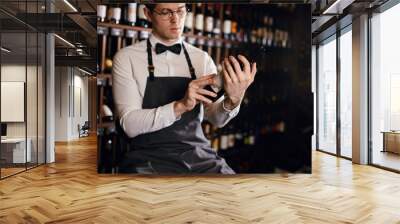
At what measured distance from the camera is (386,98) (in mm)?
6742

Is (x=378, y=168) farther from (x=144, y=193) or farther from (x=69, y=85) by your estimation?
(x=69, y=85)

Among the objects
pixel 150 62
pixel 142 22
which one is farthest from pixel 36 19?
pixel 150 62

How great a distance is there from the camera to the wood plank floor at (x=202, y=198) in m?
3.61

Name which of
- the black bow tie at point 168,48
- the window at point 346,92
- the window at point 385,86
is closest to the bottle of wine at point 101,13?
the black bow tie at point 168,48

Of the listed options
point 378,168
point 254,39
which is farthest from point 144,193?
point 378,168

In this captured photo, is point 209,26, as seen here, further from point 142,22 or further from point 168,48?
point 142,22

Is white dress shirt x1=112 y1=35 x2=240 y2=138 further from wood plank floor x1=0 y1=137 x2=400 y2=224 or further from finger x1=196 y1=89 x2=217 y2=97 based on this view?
wood plank floor x1=0 y1=137 x2=400 y2=224

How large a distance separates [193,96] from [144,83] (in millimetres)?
711

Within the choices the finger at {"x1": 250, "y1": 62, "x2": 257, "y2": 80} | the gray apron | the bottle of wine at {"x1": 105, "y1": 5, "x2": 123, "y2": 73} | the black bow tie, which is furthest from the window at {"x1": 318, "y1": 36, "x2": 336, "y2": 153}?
the bottle of wine at {"x1": 105, "y1": 5, "x2": 123, "y2": 73}

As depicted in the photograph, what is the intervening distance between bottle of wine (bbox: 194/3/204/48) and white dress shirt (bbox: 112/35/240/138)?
0.12 m

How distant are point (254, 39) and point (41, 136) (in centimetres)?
434

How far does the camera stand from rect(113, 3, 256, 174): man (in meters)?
5.43

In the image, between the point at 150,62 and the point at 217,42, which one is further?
the point at 217,42

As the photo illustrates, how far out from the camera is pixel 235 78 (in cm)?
554
